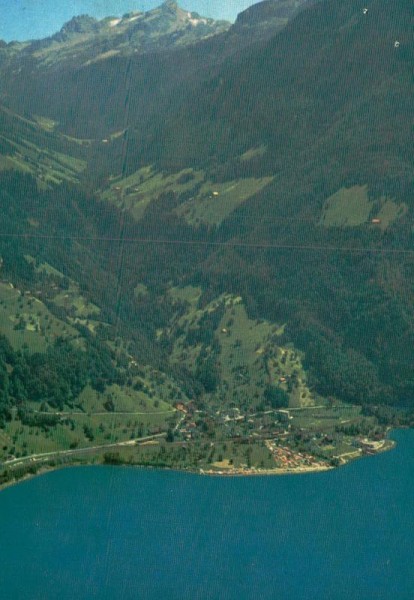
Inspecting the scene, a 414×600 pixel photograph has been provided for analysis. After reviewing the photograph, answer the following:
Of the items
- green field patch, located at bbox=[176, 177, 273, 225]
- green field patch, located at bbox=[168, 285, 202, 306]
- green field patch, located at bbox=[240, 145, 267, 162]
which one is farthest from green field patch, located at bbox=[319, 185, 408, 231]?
green field patch, located at bbox=[240, 145, 267, 162]

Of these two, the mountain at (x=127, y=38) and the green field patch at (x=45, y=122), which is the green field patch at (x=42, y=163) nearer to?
the green field patch at (x=45, y=122)

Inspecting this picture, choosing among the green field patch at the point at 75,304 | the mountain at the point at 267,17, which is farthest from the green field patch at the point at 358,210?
the mountain at the point at 267,17

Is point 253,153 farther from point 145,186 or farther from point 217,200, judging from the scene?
point 145,186

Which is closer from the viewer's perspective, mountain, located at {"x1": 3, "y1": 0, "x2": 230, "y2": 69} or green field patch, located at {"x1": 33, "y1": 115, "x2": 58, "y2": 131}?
green field patch, located at {"x1": 33, "y1": 115, "x2": 58, "y2": 131}

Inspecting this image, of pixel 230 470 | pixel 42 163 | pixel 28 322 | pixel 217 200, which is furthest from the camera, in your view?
pixel 42 163

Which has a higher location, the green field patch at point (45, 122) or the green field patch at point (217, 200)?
the green field patch at point (45, 122)

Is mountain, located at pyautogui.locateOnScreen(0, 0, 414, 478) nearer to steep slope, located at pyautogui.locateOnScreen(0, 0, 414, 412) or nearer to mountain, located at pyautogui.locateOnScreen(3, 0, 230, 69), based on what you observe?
steep slope, located at pyautogui.locateOnScreen(0, 0, 414, 412)

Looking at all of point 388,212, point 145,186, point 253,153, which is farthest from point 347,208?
point 145,186
